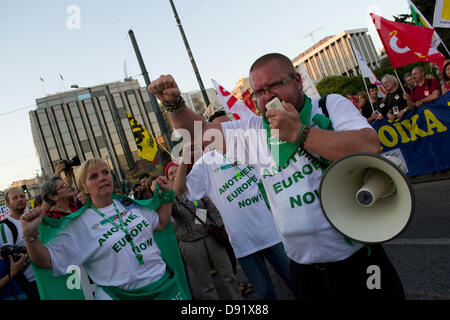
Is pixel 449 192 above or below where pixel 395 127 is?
below

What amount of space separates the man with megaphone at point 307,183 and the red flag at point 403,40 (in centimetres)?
594

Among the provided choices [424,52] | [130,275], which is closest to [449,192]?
[424,52]

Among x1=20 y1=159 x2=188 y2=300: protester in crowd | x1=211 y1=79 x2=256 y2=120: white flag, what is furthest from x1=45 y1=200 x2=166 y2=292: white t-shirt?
x1=211 y1=79 x2=256 y2=120: white flag

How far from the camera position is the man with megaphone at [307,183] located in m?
1.34

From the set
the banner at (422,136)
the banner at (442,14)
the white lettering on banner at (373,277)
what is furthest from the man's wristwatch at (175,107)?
the banner at (442,14)

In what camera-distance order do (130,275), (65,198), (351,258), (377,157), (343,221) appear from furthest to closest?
1. (65,198)
2. (130,275)
3. (351,258)
4. (343,221)
5. (377,157)

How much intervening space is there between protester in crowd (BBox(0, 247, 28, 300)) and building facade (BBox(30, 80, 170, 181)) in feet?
143

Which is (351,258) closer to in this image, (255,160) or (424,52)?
(255,160)

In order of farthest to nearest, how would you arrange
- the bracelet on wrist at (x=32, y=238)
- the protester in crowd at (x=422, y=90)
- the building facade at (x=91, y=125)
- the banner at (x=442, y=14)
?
the building facade at (x=91, y=125)
the banner at (x=442, y=14)
the protester in crowd at (x=422, y=90)
the bracelet on wrist at (x=32, y=238)

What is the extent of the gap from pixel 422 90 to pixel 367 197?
19.6 ft

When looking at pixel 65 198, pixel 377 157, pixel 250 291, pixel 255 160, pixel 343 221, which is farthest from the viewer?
pixel 250 291

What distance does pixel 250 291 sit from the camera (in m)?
4.06

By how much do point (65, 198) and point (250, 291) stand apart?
7.90ft

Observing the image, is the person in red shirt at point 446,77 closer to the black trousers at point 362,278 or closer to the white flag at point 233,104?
the white flag at point 233,104
